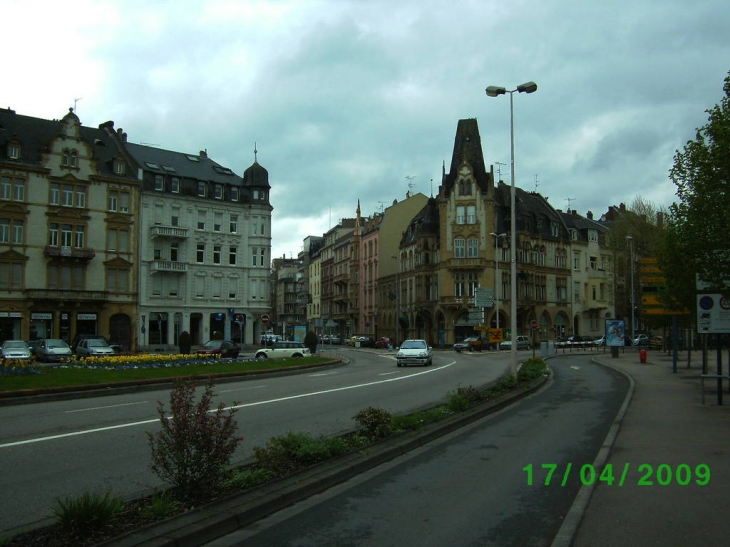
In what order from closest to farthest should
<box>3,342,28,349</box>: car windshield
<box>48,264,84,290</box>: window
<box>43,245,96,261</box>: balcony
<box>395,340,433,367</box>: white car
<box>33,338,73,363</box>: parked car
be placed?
<box>3,342,28,349</box>: car windshield → <box>33,338,73,363</box>: parked car → <box>395,340,433,367</box>: white car → <box>43,245,96,261</box>: balcony → <box>48,264,84,290</box>: window

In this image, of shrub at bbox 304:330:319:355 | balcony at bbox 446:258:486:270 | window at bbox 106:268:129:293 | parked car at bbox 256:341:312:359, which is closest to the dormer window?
window at bbox 106:268:129:293

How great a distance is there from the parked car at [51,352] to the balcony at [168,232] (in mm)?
22484

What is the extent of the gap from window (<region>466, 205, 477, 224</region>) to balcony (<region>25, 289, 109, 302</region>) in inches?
1524

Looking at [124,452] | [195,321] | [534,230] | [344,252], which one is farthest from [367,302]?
[124,452]

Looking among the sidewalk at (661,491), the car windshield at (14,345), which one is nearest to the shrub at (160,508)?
the sidewalk at (661,491)

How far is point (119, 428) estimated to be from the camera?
1323 centimetres

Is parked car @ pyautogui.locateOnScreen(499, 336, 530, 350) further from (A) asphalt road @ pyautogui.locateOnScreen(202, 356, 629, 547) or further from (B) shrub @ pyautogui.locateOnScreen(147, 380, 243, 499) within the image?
(B) shrub @ pyautogui.locateOnScreen(147, 380, 243, 499)

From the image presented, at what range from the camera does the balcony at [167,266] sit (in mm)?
61594

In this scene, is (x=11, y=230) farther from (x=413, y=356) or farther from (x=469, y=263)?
(x=469, y=263)

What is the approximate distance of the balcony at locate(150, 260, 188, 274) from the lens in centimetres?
6159

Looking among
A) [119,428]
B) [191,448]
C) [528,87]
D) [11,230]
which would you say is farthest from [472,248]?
[191,448]

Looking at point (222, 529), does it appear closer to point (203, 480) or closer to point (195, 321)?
point (203, 480)

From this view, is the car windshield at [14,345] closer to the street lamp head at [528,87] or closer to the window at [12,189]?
the window at [12,189]

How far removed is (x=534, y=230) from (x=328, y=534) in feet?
262
